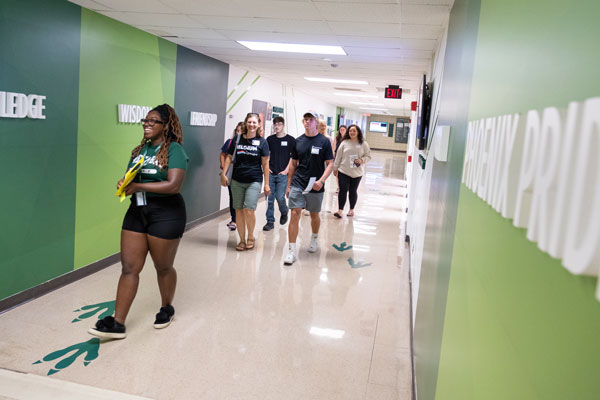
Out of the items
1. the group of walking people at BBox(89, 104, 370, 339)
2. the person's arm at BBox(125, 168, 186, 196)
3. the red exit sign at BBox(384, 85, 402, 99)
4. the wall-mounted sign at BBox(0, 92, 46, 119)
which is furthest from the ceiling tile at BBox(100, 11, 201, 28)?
the red exit sign at BBox(384, 85, 402, 99)

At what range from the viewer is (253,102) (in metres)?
9.98

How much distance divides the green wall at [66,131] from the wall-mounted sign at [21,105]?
0.06m

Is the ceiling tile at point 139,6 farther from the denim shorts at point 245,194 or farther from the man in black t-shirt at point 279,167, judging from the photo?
the man in black t-shirt at point 279,167

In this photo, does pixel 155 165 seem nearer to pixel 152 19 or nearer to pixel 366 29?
pixel 152 19

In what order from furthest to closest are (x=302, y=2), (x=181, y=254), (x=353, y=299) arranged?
(x=181, y=254)
(x=353, y=299)
(x=302, y=2)

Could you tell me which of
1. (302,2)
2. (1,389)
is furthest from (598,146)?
(302,2)

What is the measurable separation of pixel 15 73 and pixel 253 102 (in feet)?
20.4

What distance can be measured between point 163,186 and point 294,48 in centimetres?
346

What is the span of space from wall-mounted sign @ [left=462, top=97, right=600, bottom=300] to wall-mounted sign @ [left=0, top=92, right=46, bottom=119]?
12.6ft

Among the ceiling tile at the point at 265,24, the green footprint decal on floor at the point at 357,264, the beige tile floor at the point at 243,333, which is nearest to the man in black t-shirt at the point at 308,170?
the beige tile floor at the point at 243,333

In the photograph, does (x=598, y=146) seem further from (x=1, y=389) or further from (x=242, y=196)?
(x=242, y=196)

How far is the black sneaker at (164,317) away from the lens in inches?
154

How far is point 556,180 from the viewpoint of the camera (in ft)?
2.52

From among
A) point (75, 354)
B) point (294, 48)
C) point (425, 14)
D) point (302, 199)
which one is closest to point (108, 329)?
point (75, 354)
